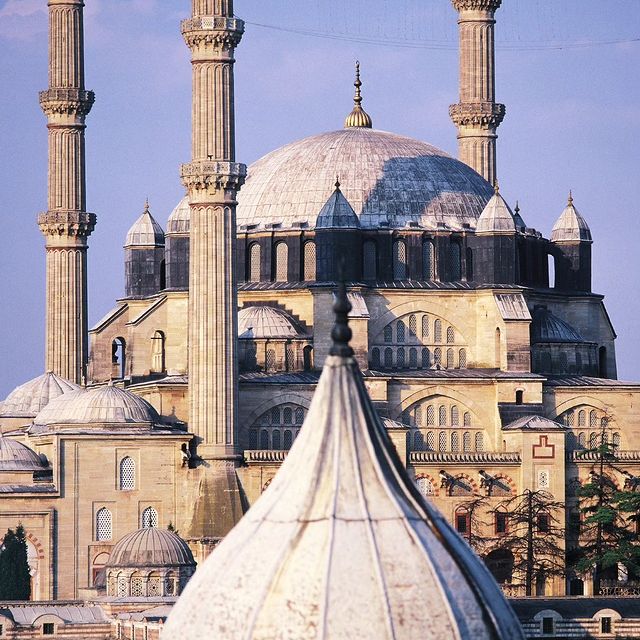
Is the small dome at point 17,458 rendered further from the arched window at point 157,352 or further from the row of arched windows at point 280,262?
the row of arched windows at point 280,262

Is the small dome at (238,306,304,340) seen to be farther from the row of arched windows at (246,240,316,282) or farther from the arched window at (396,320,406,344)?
the arched window at (396,320,406,344)

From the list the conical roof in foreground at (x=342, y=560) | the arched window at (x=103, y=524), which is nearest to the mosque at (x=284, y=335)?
the arched window at (x=103, y=524)

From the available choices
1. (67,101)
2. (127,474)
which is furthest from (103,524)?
(67,101)

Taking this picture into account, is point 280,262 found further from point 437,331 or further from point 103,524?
point 103,524

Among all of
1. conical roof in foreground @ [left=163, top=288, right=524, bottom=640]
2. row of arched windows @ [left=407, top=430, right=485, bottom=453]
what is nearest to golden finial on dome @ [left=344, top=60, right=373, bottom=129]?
row of arched windows @ [left=407, top=430, right=485, bottom=453]

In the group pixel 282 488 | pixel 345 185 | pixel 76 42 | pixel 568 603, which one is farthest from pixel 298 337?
pixel 282 488

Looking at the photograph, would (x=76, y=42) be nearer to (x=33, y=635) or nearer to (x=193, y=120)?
(x=193, y=120)
